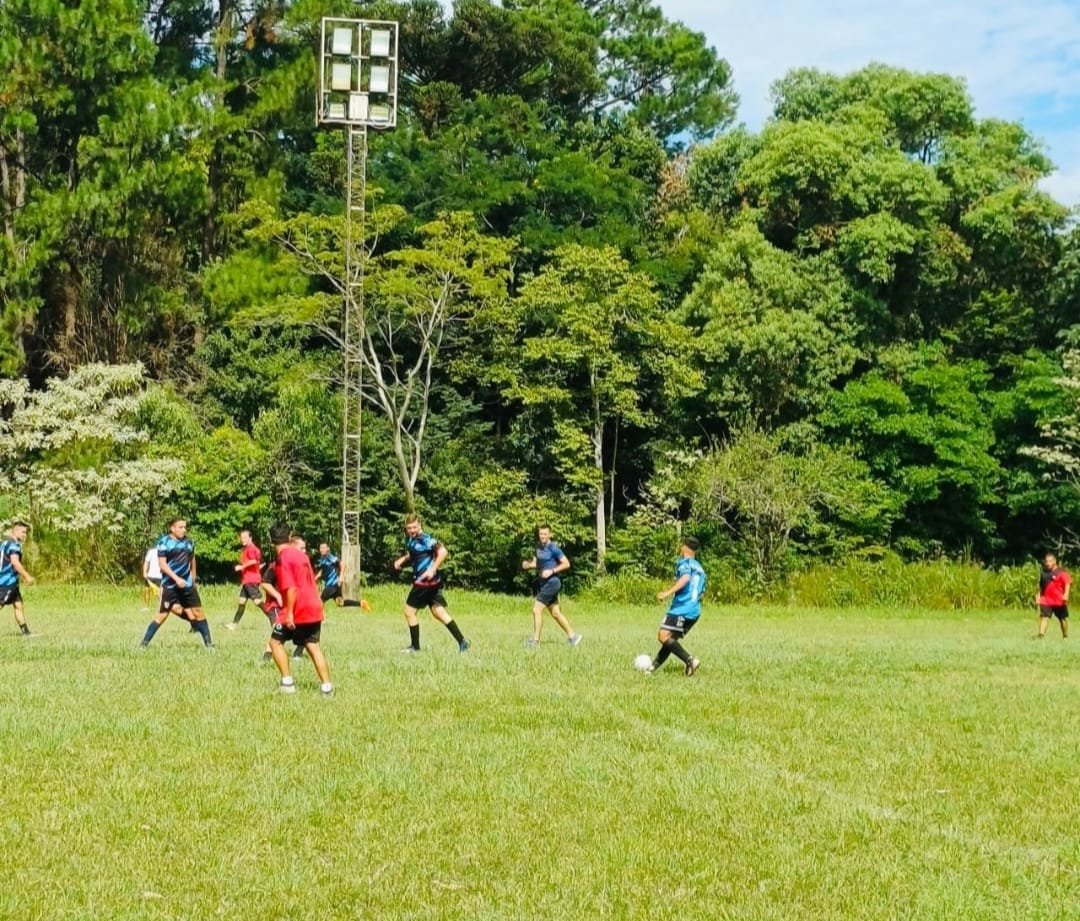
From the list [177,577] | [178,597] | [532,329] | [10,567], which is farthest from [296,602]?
[532,329]

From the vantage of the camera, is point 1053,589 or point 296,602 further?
point 1053,589

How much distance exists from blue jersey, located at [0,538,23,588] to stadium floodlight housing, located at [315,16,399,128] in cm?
1788

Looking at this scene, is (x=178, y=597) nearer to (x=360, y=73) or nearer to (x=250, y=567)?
(x=250, y=567)

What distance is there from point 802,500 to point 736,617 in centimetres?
710

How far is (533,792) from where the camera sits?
8906 millimetres

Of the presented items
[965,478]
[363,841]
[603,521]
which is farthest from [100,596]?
[363,841]

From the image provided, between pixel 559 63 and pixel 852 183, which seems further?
pixel 559 63

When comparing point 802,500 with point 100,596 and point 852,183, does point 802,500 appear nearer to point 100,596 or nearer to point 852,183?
point 852,183

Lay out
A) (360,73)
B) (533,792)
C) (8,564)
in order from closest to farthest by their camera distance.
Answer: (533,792), (8,564), (360,73)

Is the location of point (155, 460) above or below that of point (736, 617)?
above

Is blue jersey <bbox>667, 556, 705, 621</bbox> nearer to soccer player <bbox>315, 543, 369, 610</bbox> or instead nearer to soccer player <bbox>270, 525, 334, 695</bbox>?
soccer player <bbox>270, 525, 334, 695</bbox>

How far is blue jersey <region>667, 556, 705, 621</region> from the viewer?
15766mm

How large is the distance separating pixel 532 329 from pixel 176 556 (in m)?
25.1

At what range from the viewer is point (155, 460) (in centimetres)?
4088
